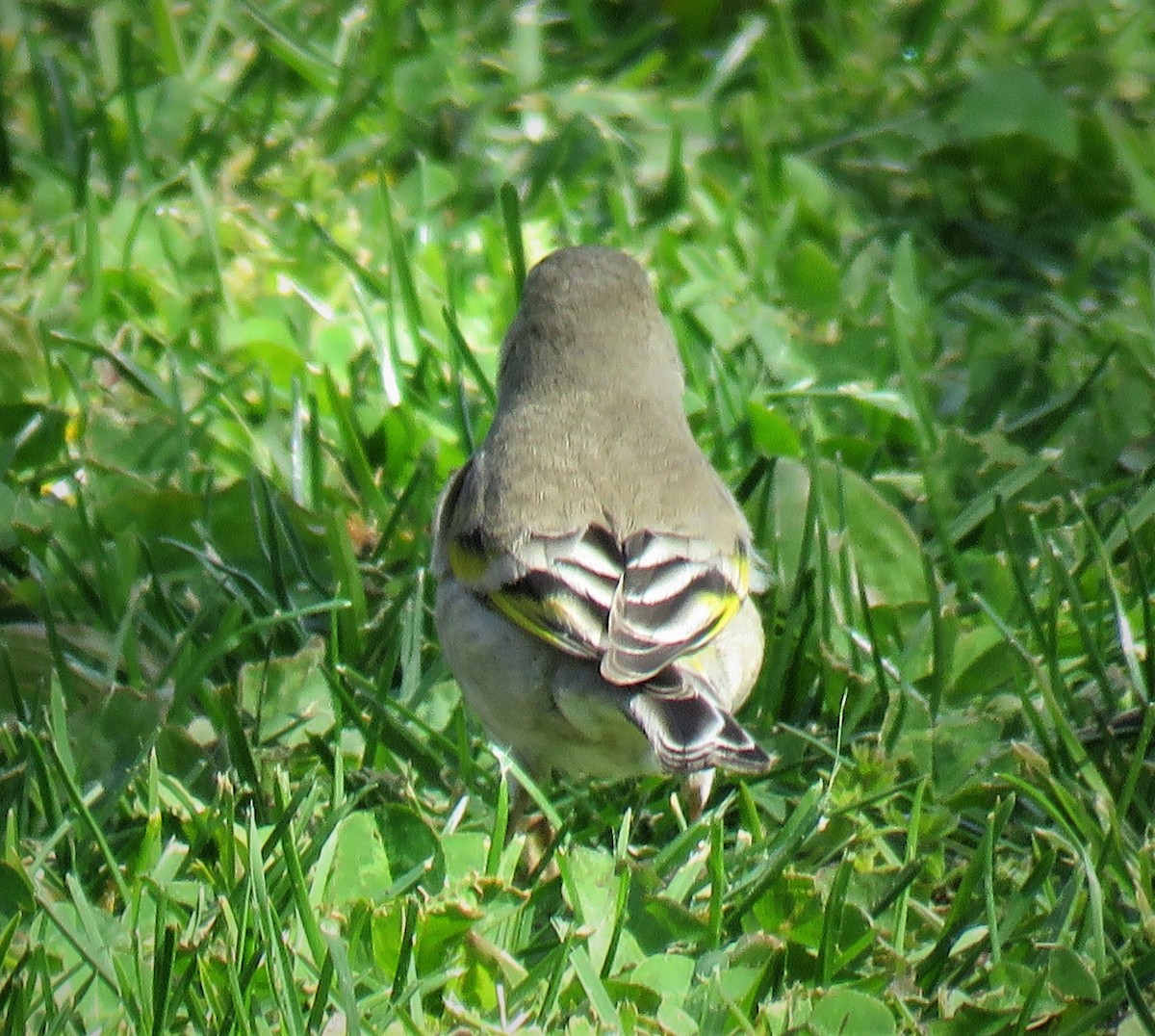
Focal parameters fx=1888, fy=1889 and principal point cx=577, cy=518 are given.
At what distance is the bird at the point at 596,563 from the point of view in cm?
382

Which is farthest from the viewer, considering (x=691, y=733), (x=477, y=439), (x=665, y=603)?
(x=477, y=439)

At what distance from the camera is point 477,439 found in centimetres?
560

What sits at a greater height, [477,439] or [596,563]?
[596,563]

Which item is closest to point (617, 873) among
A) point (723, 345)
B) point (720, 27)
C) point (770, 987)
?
A: point (770, 987)

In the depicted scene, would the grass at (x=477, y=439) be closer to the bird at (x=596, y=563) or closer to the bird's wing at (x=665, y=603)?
the bird at (x=596, y=563)

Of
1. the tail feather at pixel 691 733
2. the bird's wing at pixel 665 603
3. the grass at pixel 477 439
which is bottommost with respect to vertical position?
the grass at pixel 477 439

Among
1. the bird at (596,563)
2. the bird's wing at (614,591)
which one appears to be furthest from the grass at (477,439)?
the bird's wing at (614,591)

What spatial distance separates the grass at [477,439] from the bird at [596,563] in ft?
0.76

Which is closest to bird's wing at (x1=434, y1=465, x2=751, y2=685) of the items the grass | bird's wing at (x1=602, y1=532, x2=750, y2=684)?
bird's wing at (x1=602, y1=532, x2=750, y2=684)

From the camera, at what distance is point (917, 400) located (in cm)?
553

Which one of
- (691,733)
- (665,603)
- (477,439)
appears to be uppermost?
(665,603)

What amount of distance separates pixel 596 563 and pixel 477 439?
1647mm

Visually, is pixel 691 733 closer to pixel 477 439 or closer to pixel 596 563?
pixel 596 563

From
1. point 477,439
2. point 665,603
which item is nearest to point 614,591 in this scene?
point 665,603
